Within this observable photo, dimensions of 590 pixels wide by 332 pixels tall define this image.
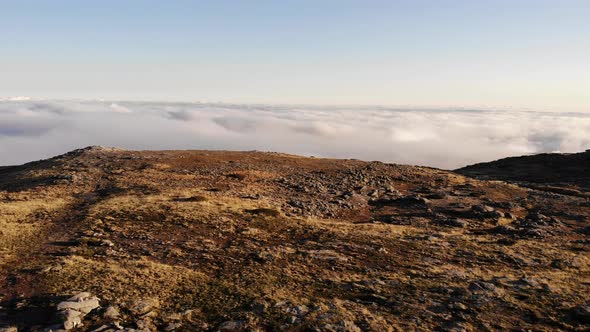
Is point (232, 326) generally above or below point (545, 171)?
below

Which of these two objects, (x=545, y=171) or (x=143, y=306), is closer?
(x=143, y=306)

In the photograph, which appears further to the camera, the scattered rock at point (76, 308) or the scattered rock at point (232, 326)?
the scattered rock at point (232, 326)

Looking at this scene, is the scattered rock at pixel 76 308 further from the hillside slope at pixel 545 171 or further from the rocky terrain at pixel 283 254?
the hillside slope at pixel 545 171

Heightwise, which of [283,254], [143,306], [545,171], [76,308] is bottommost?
Answer: [143,306]

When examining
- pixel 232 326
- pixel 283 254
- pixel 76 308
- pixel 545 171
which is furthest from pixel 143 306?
pixel 545 171

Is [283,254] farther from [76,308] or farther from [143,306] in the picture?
[76,308]

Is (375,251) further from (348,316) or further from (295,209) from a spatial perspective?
(295,209)

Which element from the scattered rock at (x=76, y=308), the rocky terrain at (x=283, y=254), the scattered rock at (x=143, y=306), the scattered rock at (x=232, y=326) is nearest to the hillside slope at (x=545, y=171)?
the rocky terrain at (x=283, y=254)

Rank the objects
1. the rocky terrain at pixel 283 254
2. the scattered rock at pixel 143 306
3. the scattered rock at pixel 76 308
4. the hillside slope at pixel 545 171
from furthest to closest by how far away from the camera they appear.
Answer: the hillside slope at pixel 545 171 → the rocky terrain at pixel 283 254 → the scattered rock at pixel 143 306 → the scattered rock at pixel 76 308

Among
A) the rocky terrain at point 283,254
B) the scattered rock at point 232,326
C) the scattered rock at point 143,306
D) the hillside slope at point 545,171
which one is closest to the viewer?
the scattered rock at point 232,326

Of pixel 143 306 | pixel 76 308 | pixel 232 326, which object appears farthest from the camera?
pixel 143 306

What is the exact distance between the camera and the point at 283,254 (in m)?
26.9

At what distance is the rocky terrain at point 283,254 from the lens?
Answer: 734 inches

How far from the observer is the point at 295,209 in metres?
40.4
